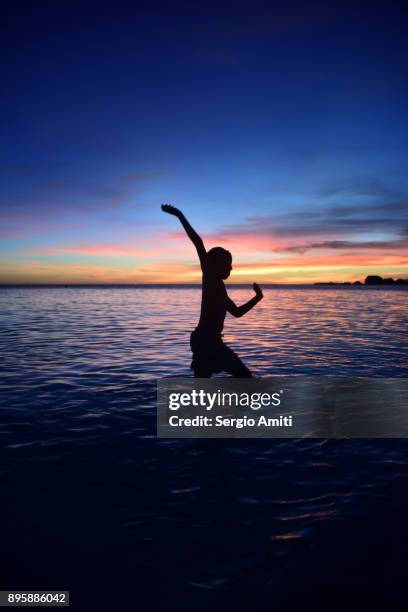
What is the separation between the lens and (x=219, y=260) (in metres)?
5.56

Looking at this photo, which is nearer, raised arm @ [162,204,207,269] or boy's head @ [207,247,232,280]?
raised arm @ [162,204,207,269]

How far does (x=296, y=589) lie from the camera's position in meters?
3.08

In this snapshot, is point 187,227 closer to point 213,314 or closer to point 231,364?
point 213,314

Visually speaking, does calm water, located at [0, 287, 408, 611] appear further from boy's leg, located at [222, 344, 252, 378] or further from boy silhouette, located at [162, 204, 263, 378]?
boy silhouette, located at [162, 204, 263, 378]

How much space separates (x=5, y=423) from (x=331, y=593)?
562 cm

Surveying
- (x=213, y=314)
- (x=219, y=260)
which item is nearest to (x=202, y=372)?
(x=213, y=314)

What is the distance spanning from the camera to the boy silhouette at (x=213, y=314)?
5.55 m

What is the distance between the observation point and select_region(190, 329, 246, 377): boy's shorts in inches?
227

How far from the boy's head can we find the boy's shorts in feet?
3.07

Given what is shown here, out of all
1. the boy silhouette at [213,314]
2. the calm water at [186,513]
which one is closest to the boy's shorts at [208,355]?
the boy silhouette at [213,314]

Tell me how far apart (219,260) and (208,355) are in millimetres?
1393

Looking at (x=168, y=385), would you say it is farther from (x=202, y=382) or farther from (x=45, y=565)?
(x=45, y=565)

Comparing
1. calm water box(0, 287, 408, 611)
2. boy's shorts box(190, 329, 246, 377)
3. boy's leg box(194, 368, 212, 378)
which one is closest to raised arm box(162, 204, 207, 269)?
boy's shorts box(190, 329, 246, 377)

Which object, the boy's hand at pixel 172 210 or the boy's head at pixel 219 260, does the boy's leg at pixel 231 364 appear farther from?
the boy's hand at pixel 172 210
